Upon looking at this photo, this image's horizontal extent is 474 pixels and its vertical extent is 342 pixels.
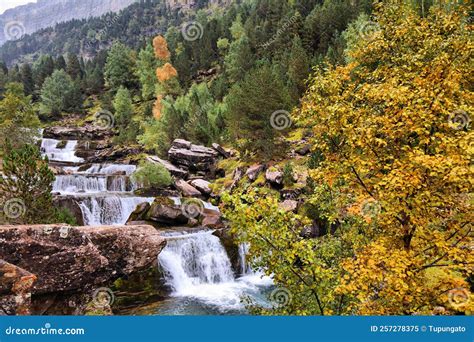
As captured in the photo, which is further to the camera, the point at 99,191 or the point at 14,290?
the point at 99,191

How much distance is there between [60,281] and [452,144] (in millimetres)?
13640

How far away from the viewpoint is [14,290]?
32.6 feet

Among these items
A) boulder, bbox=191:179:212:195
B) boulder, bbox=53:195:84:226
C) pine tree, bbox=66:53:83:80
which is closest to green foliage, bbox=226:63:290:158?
boulder, bbox=191:179:212:195

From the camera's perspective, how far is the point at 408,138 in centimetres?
784

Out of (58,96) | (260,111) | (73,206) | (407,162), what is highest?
(58,96)

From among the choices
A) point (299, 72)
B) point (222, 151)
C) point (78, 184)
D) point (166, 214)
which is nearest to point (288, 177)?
point (166, 214)

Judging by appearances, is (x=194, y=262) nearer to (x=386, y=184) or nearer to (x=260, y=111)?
(x=386, y=184)

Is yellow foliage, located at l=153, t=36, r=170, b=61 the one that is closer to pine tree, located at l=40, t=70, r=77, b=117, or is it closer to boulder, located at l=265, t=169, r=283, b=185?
pine tree, located at l=40, t=70, r=77, b=117

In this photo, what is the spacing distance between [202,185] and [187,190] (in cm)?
212

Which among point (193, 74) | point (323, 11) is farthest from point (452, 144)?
point (193, 74)

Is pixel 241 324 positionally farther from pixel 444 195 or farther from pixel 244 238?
pixel 444 195

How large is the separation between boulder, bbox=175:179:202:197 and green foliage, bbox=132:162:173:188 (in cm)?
137

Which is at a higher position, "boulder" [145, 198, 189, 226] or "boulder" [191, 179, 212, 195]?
"boulder" [191, 179, 212, 195]

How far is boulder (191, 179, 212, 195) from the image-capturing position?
40656 millimetres
